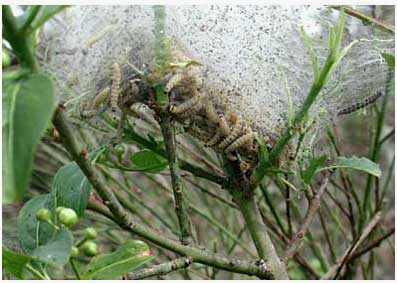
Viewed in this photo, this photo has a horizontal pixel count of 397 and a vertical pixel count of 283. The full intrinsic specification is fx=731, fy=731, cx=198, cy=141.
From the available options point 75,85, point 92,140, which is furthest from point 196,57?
point 92,140

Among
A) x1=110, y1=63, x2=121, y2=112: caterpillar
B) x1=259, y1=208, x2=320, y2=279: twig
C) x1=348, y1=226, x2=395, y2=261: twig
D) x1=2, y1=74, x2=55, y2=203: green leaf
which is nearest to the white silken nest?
x1=110, y1=63, x2=121, y2=112: caterpillar

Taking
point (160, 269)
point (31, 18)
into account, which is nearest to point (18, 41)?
point (31, 18)

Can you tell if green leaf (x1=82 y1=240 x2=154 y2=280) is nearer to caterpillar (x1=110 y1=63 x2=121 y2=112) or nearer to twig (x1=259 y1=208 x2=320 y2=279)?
caterpillar (x1=110 y1=63 x2=121 y2=112)

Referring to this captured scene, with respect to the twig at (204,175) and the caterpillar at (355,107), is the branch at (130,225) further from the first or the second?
the caterpillar at (355,107)

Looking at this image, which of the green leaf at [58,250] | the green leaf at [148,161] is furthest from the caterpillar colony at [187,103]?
the green leaf at [58,250]

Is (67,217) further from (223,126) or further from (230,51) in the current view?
(230,51)

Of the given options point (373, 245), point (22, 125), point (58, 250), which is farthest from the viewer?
point (373, 245)
